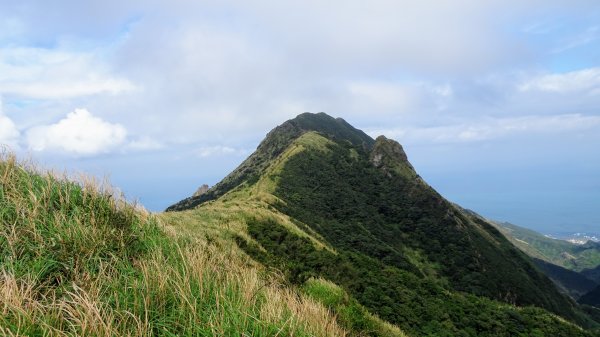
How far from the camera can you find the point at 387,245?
7038 centimetres

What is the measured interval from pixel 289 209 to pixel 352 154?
230 feet

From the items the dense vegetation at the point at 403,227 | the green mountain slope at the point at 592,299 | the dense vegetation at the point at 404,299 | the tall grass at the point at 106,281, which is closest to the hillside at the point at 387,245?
the dense vegetation at the point at 404,299

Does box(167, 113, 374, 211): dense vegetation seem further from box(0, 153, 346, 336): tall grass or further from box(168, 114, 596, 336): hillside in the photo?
box(0, 153, 346, 336): tall grass

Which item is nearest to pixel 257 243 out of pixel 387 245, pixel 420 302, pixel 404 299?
pixel 404 299

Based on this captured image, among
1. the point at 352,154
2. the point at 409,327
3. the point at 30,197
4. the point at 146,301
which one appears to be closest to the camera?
the point at 146,301

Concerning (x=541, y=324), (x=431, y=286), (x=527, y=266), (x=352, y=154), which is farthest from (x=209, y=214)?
(x=527, y=266)

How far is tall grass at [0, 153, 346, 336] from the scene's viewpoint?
443 cm

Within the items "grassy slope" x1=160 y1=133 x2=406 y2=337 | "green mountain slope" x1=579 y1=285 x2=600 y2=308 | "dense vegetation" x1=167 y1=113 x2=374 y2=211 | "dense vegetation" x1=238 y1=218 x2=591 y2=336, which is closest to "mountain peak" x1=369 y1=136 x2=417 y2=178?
"dense vegetation" x1=167 y1=113 x2=374 y2=211

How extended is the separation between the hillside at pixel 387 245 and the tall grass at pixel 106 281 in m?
5.08

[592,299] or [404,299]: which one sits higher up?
[404,299]

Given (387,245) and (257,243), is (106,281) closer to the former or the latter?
(257,243)

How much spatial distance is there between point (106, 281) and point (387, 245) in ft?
226

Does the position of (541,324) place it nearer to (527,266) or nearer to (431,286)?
(431,286)

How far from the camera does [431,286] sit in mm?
33250
